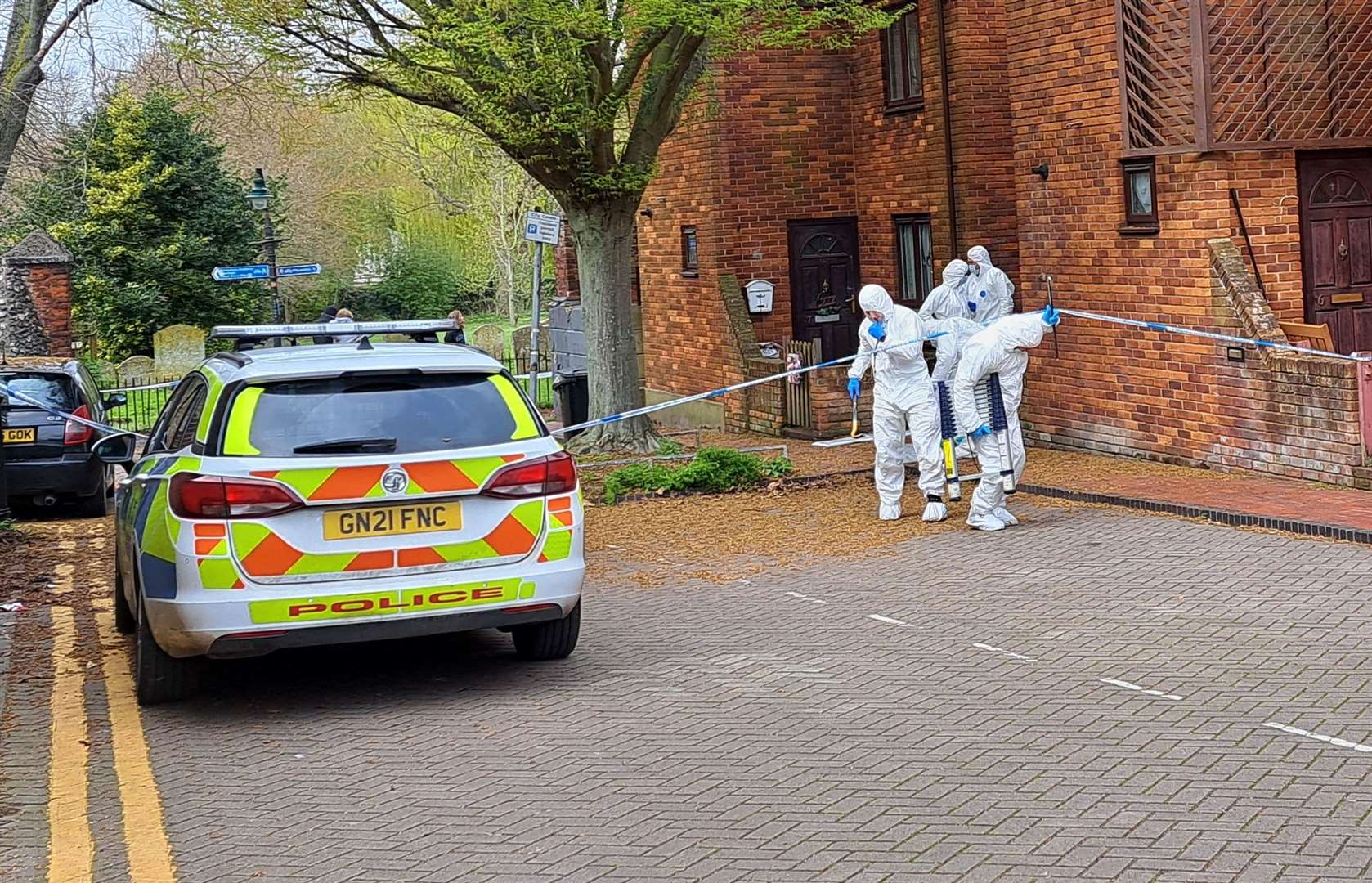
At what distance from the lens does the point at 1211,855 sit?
5316 mm

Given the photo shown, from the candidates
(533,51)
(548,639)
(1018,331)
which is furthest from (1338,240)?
(548,639)

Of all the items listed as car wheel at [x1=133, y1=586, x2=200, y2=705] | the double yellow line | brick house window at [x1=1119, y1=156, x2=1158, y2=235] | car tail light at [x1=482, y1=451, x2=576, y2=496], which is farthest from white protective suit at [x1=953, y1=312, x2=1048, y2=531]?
car wheel at [x1=133, y1=586, x2=200, y2=705]

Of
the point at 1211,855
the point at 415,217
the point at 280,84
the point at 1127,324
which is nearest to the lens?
the point at 1211,855

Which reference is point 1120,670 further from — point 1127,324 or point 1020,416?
point 1020,416

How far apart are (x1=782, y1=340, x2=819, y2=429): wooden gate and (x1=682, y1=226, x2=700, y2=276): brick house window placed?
10.3 feet

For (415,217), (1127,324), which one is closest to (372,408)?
(1127,324)

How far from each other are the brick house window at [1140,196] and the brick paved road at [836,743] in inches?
231

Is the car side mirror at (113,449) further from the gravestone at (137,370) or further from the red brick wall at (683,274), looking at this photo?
the gravestone at (137,370)

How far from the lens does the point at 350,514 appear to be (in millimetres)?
7609

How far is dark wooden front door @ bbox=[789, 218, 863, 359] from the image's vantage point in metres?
23.8

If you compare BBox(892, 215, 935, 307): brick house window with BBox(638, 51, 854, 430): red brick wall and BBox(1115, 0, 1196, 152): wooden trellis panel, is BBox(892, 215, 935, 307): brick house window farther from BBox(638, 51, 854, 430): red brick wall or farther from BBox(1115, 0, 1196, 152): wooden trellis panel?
BBox(1115, 0, 1196, 152): wooden trellis panel

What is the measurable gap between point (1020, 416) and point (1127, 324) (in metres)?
2.25

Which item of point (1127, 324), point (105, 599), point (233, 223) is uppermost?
point (233, 223)

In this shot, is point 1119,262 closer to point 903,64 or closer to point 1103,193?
point 1103,193
